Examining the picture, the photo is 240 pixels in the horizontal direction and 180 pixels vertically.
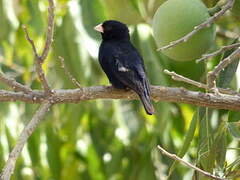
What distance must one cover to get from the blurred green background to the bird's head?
0.25ft

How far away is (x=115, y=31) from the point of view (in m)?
4.74

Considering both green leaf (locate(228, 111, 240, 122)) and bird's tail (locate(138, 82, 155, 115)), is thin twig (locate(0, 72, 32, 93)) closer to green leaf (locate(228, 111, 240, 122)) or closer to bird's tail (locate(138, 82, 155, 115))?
bird's tail (locate(138, 82, 155, 115))

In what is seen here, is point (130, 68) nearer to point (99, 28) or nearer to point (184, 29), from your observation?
point (99, 28)

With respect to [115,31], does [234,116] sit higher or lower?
lower

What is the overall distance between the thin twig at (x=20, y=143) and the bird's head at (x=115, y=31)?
1756 millimetres

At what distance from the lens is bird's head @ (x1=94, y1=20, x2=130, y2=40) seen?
15.4 ft

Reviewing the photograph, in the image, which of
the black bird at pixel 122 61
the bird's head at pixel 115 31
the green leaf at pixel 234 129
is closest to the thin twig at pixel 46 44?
the black bird at pixel 122 61

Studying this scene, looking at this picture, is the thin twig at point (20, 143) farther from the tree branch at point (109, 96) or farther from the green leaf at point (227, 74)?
the green leaf at point (227, 74)

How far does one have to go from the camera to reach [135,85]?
12.0 ft

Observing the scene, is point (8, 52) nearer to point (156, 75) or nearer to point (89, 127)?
point (89, 127)

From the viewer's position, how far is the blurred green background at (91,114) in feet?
13.5

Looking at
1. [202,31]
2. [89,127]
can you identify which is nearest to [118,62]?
[89,127]

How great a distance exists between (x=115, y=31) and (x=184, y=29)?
1.93m

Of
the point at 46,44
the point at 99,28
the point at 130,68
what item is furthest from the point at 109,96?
the point at 99,28
